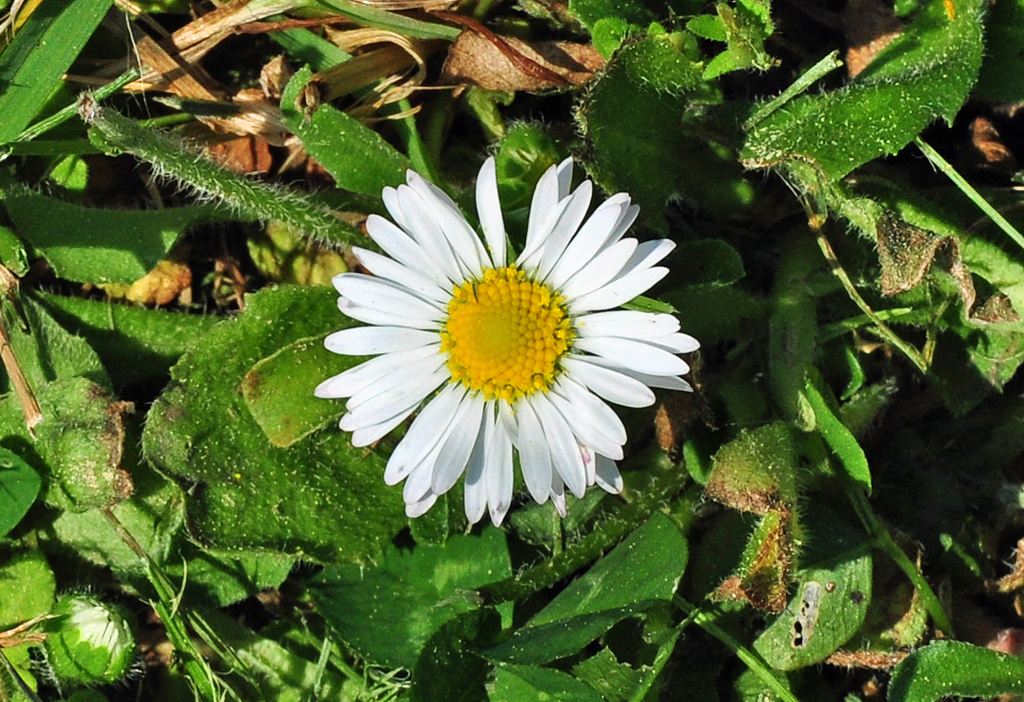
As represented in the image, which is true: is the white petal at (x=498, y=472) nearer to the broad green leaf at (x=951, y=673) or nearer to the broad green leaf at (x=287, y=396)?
the broad green leaf at (x=287, y=396)

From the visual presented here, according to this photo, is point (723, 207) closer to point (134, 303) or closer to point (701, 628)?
point (701, 628)

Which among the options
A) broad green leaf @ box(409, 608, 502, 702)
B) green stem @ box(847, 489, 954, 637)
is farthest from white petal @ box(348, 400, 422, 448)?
green stem @ box(847, 489, 954, 637)

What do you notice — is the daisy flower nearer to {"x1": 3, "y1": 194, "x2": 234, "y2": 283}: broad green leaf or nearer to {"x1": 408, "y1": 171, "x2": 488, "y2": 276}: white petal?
{"x1": 408, "y1": 171, "x2": 488, "y2": 276}: white petal

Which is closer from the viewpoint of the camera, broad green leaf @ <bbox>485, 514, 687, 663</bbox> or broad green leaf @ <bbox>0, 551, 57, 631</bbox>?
broad green leaf @ <bbox>485, 514, 687, 663</bbox>

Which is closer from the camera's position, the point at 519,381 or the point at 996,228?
the point at 519,381

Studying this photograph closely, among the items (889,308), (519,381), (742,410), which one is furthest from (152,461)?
(889,308)

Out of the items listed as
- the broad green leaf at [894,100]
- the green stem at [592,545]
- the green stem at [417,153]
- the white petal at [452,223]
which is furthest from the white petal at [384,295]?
the broad green leaf at [894,100]
